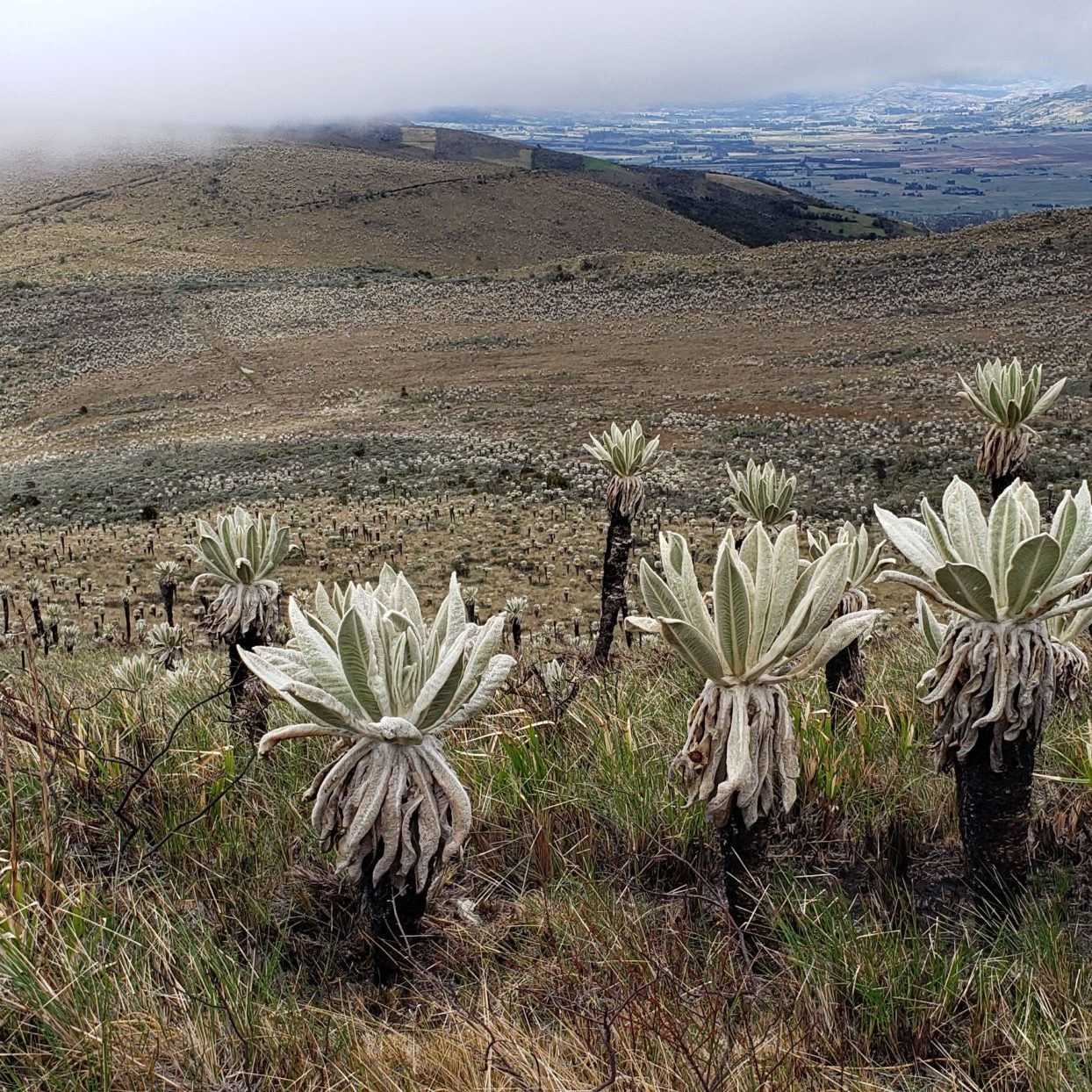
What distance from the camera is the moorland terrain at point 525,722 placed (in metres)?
2.00

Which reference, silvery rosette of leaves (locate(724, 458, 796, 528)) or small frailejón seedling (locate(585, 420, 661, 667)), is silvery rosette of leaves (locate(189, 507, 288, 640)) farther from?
small frailejón seedling (locate(585, 420, 661, 667))

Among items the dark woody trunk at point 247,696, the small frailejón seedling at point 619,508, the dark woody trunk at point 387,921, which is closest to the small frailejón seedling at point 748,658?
the dark woody trunk at point 387,921

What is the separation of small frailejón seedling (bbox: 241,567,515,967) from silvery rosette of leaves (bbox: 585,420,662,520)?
16.1ft

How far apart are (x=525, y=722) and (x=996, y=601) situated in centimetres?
200

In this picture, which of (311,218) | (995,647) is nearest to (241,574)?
(995,647)

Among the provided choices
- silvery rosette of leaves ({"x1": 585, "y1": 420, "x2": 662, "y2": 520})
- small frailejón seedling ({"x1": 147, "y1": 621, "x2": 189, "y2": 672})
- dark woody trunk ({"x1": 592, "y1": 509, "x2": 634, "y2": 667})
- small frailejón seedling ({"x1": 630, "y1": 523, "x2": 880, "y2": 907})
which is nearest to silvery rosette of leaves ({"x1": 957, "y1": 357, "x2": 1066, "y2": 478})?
silvery rosette of leaves ({"x1": 585, "y1": 420, "x2": 662, "y2": 520})

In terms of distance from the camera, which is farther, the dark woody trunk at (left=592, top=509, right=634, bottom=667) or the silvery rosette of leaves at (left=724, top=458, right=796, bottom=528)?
the dark woody trunk at (left=592, top=509, right=634, bottom=667)

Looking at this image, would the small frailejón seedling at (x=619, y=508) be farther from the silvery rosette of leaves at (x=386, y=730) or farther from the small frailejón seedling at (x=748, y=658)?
the silvery rosette of leaves at (x=386, y=730)

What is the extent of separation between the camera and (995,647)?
225 centimetres

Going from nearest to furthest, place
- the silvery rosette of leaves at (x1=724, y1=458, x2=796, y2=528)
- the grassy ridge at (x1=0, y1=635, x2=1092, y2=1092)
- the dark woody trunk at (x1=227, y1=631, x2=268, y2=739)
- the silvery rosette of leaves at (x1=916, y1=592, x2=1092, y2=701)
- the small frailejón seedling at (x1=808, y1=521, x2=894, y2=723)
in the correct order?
the grassy ridge at (x1=0, y1=635, x2=1092, y2=1092)
the silvery rosette of leaves at (x1=916, y1=592, x2=1092, y2=701)
the dark woody trunk at (x1=227, y1=631, x2=268, y2=739)
the small frailejón seedling at (x1=808, y1=521, x2=894, y2=723)
the silvery rosette of leaves at (x1=724, y1=458, x2=796, y2=528)

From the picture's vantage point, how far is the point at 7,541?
18.7 m

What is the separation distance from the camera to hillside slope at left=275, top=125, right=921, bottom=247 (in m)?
89.9

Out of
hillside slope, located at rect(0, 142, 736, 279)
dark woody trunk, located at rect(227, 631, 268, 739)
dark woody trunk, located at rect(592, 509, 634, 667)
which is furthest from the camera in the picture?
hillside slope, located at rect(0, 142, 736, 279)

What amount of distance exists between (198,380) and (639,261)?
24749 mm
